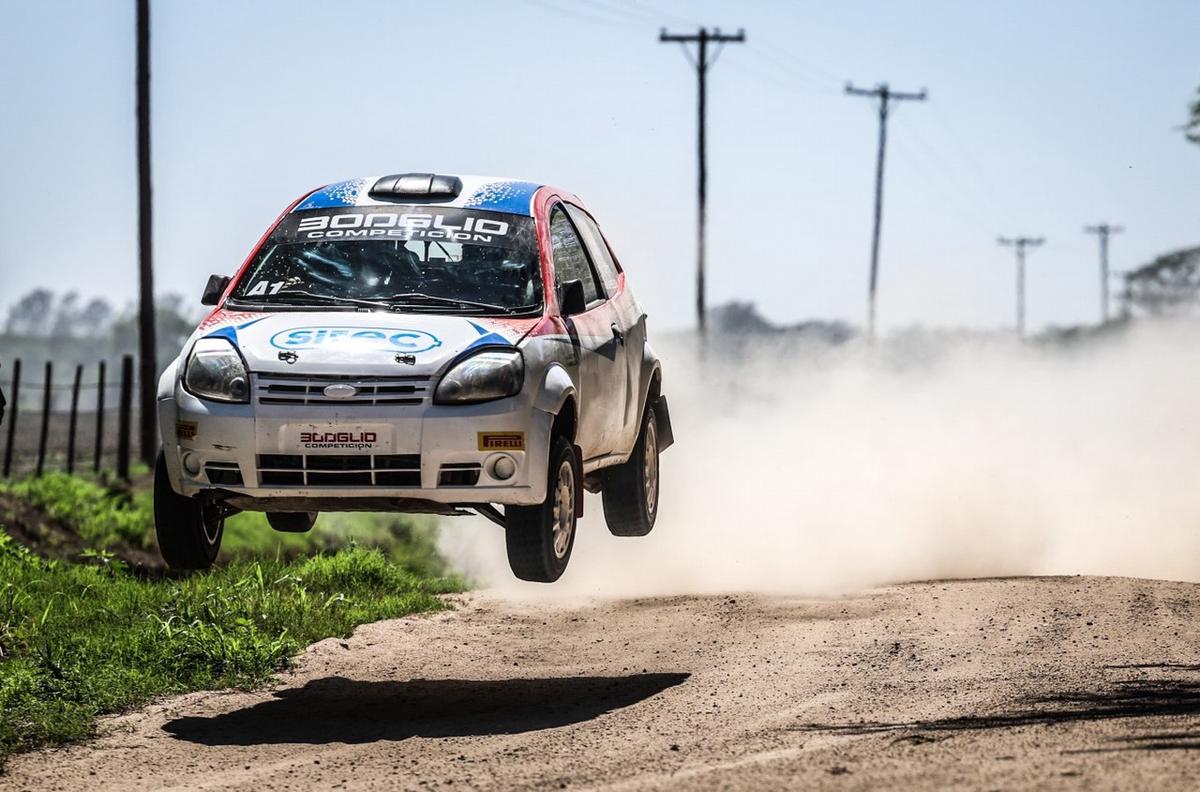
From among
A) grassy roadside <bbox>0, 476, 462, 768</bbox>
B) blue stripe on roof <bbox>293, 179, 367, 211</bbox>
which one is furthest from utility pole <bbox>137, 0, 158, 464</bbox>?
blue stripe on roof <bbox>293, 179, 367, 211</bbox>

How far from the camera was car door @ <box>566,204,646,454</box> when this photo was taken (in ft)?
30.7

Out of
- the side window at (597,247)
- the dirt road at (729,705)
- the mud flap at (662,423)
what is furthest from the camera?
the mud flap at (662,423)

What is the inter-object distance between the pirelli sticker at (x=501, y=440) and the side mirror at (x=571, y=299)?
2.68ft

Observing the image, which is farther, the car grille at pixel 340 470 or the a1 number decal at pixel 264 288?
the a1 number decal at pixel 264 288

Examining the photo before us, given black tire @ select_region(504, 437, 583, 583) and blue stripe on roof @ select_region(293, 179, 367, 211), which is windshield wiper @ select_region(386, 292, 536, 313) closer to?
black tire @ select_region(504, 437, 583, 583)

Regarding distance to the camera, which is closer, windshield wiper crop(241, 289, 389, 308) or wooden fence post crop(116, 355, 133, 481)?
windshield wiper crop(241, 289, 389, 308)

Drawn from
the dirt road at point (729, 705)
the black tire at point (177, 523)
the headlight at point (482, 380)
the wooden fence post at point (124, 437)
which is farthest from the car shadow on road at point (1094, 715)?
the wooden fence post at point (124, 437)

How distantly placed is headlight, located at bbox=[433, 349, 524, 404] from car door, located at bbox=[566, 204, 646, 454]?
4.79ft

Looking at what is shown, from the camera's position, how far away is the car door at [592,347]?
843cm

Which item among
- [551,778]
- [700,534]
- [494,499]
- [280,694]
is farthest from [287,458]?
[700,534]

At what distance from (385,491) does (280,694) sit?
3408mm

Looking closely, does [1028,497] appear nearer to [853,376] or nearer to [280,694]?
[853,376]

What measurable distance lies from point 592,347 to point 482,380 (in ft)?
3.31

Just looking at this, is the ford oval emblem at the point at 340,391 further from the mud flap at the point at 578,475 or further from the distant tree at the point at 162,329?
the distant tree at the point at 162,329
